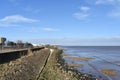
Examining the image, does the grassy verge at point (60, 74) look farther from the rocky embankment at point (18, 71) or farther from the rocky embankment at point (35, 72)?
the rocky embankment at point (18, 71)

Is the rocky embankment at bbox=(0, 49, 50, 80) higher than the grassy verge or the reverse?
higher

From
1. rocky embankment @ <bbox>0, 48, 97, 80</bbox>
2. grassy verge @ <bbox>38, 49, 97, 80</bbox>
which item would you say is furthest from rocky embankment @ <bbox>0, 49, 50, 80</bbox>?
grassy verge @ <bbox>38, 49, 97, 80</bbox>

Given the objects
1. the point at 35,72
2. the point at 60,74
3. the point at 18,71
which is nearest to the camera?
the point at 18,71

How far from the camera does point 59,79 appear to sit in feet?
64.6

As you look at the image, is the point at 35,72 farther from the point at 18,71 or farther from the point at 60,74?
the point at 60,74

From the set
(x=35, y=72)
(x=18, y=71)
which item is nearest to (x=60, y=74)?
(x=35, y=72)

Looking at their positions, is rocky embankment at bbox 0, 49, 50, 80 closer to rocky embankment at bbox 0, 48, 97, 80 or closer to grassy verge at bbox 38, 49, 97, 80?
rocky embankment at bbox 0, 48, 97, 80

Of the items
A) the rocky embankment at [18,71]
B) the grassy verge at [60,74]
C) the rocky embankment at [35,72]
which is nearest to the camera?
the rocky embankment at [18,71]

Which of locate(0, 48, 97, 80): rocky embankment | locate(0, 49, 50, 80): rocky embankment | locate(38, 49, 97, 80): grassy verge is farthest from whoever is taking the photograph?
locate(38, 49, 97, 80): grassy verge

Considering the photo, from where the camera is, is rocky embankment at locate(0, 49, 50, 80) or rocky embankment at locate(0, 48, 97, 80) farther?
rocky embankment at locate(0, 48, 97, 80)

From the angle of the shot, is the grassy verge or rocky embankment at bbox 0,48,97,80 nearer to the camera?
rocky embankment at bbox 0,48,97,80

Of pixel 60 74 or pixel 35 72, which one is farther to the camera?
pixel 35 72

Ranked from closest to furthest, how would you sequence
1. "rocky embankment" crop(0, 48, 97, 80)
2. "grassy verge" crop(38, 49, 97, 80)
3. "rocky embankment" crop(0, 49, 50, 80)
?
1. "rocky embankment" crop(0, 49, 50, 80)
2. "rocky embankment" crop(0, 48, 97, 80)
3. "grassy verge" crop(38, 49, 97, 80)

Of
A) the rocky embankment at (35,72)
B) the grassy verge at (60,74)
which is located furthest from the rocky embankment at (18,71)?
the grassy verge at (60,74)
